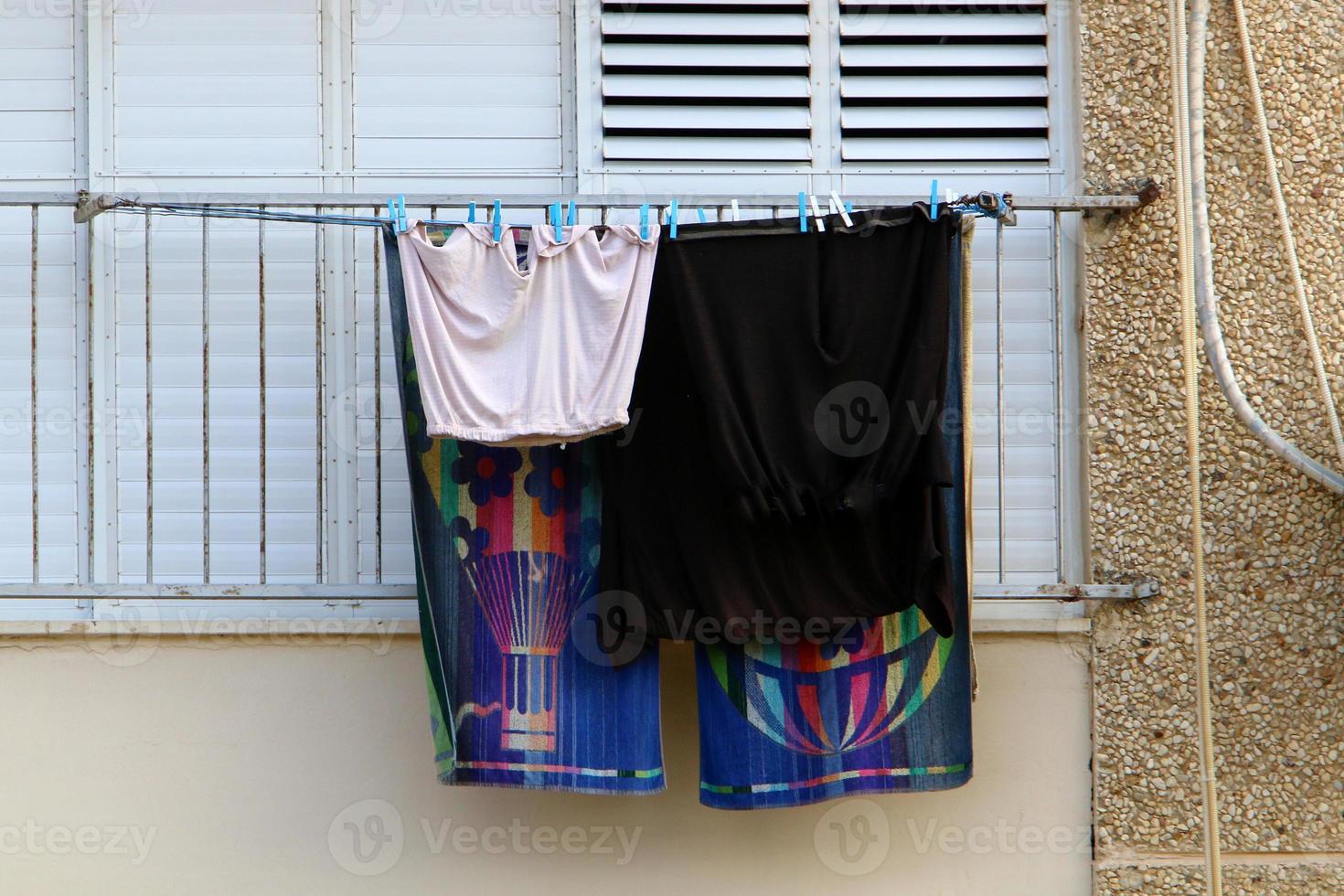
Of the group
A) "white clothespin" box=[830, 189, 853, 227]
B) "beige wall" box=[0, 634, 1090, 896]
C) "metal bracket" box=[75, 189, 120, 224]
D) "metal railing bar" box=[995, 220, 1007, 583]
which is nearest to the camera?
"white clothespin" box=[830, 189, 853, 227]

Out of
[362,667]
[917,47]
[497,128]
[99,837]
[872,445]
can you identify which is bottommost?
[99,837]

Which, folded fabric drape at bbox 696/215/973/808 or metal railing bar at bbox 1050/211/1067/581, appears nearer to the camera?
folded fabric drape at bbox 696/215/973/808

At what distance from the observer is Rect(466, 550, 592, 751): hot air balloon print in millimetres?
3244

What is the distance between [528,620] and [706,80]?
1721 mm

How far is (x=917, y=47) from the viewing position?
12.3 ft

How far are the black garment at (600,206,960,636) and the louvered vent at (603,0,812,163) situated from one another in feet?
2.02

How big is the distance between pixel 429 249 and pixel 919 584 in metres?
1.52

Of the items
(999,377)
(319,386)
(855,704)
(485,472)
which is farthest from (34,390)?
(999,377)

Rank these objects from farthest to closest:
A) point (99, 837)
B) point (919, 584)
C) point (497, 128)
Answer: point (497, 128) < point (99, 837) < point (919, 584)

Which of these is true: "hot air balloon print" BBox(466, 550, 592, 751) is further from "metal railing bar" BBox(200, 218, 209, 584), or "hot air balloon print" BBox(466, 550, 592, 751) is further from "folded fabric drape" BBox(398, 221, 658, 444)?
"metal railing bar" BBox(200, 218, 209, 584)

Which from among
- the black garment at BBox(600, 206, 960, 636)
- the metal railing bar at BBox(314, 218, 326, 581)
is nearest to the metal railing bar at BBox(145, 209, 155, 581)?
the metal railing bar at BBox(314, 218, 326, 581)

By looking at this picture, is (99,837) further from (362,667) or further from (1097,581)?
(1097,581)

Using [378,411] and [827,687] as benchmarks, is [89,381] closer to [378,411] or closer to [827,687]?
[378,411]

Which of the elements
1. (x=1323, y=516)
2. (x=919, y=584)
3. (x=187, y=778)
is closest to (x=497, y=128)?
(x=919, y=584)
